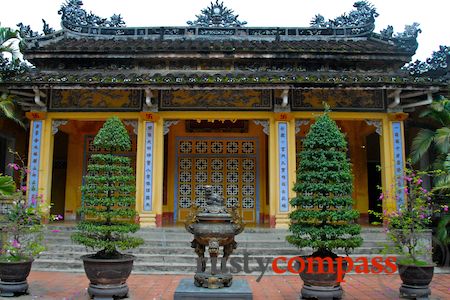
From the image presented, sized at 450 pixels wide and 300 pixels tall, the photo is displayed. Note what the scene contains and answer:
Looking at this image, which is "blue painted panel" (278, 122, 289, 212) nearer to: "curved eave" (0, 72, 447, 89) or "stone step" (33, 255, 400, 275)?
"curved eave" (0, 72, 447, 89)

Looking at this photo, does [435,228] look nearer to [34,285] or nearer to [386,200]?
[386,200]

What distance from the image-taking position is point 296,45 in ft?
40.8

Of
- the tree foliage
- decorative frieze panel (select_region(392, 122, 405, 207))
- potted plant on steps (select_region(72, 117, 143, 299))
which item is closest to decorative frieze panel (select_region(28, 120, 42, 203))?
potted plant on steps (select_region(72, 117, 143, 299))

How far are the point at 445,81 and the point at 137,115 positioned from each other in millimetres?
7888

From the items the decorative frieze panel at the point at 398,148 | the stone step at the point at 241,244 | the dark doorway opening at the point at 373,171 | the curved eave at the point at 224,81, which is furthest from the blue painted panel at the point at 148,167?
the dark doorway opening at the point at 373,171

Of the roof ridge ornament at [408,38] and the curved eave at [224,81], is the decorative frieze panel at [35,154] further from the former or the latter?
the roof ridge ornament at [408,38]

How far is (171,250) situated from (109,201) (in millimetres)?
2942

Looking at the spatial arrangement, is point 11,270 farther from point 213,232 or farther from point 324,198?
point 324,198

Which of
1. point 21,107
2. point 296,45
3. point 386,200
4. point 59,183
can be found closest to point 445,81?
point 386,200

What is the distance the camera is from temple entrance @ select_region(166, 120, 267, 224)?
1320 cm

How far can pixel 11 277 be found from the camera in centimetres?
657

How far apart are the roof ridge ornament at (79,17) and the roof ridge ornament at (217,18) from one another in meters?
2.51

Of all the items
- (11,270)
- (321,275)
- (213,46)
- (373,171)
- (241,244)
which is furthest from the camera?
(373,171)

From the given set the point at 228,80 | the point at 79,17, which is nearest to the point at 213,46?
the point at 228,80
